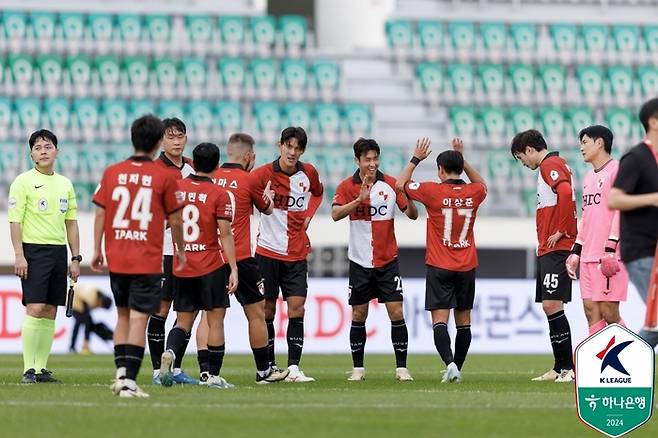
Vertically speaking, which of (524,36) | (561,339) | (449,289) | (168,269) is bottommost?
(561,339)

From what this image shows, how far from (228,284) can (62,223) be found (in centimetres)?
201

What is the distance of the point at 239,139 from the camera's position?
13.8m

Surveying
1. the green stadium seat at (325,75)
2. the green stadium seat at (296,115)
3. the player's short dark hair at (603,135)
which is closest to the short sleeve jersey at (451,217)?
the player's short dark hair at (603,135)

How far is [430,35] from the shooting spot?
3397 centimetres

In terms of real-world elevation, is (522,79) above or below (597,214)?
above

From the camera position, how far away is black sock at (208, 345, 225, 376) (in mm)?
12758

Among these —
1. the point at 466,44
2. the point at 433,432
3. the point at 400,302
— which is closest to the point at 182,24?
the point at 466,44

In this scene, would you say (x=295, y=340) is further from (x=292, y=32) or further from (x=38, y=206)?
(x=292, y=32)

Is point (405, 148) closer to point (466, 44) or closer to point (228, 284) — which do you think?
point (466, 44)

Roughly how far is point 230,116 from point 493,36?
24.3 feet

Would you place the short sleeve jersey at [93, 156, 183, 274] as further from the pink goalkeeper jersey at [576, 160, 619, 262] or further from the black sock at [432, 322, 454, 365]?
the pink goalkeeper jersey at [576, 160, 619, 262]

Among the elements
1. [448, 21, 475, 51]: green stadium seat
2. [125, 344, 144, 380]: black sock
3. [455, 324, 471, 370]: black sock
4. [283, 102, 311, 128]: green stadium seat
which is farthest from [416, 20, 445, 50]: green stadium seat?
[125, 344, 144, 380]: black sock

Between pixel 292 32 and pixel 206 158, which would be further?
pixel 292 32

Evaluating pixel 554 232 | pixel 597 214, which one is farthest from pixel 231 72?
pixel 597 214
